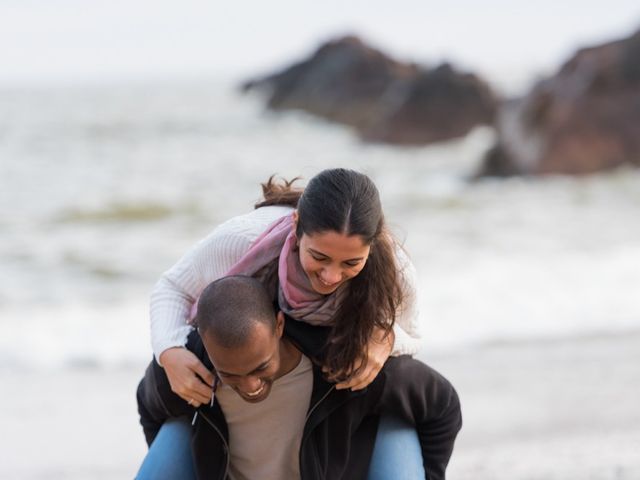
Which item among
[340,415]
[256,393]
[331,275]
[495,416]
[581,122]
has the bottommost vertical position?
[495,416]

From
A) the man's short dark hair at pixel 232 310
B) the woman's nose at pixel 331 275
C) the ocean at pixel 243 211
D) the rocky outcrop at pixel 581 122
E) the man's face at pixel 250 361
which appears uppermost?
the woman's nose at pixel 331 275

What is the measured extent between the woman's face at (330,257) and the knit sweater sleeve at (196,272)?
0.66 ft

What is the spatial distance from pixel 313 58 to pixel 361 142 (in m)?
17.0

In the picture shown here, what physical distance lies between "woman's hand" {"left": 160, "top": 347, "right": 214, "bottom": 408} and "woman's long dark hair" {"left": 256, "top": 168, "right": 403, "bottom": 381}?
0.27 metres

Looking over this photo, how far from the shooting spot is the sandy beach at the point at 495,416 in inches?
152

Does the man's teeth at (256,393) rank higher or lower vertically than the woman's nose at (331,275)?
lower

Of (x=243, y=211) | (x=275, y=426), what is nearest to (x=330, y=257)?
(x=275, y=426)

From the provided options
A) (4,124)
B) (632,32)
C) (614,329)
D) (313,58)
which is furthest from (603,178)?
(313,58)

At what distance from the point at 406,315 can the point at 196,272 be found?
1.65ft

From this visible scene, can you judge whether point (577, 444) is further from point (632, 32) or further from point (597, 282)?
point (632, 32)

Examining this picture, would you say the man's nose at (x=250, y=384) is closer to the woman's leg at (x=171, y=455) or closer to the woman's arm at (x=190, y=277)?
the woman's arm at (x=190, y=277)

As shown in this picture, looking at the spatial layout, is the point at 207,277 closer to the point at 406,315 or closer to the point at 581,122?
the point at 406,315

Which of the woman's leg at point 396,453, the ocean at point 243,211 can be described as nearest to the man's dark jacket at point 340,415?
the woman's leg at point 396,453

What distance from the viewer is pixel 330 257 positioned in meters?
2.33
